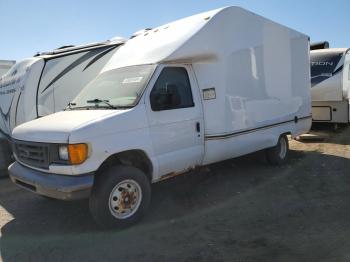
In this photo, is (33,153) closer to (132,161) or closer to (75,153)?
(75,153)

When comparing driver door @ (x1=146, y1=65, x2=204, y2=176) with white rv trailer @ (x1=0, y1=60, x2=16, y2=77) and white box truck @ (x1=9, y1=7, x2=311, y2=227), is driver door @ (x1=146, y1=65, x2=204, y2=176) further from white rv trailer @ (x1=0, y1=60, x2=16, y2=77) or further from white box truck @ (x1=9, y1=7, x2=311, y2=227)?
white rv trailer @ (x1=0, y1=60, x2=16, y2=77)

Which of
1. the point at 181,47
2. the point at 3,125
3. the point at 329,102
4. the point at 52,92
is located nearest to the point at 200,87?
the point at 181,47

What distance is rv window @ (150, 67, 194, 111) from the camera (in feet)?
17.4

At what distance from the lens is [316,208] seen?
5395mm

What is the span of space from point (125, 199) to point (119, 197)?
0.32 ft

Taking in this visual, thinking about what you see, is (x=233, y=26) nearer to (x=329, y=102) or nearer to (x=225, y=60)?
(x=225, y=60)

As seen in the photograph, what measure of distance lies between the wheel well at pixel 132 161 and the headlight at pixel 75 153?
46 cm

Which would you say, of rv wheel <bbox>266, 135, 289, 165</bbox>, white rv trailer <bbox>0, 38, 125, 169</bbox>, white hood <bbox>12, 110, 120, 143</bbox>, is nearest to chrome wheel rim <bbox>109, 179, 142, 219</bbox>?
white hood <bbox>12, 110, 120, 143</bbox>

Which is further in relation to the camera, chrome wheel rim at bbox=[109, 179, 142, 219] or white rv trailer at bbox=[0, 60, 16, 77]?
white rv trailer at bbox=[0, 60, 16, 77]

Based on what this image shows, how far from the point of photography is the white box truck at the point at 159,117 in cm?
464

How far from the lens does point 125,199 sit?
4934 millimetres

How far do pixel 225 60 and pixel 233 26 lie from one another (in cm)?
68

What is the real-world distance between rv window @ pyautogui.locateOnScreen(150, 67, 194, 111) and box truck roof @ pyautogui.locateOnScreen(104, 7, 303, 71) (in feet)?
0.68

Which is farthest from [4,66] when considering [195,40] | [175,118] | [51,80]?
[175,118]
